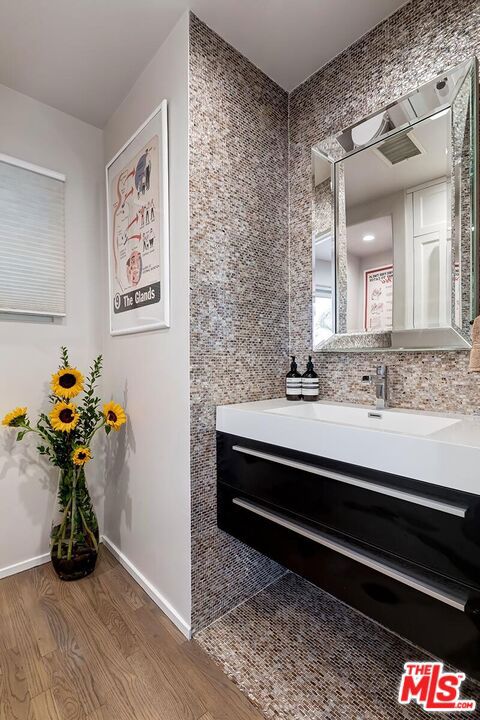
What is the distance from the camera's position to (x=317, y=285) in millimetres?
1814

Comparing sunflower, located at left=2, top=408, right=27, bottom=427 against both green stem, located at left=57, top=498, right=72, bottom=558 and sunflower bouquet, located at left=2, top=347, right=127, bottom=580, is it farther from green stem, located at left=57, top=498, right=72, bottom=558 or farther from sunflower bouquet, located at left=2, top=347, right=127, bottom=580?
green stem, located at left=57, top=498, right=72, bottom=558

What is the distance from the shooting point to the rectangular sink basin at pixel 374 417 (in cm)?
128

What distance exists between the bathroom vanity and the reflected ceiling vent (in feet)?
3.51

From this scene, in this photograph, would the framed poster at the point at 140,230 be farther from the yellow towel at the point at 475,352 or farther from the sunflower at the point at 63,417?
the yellow towel at the point at 475,352

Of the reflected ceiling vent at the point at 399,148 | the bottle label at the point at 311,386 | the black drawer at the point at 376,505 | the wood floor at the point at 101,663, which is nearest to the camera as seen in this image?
the black drawer at the point at 376,505

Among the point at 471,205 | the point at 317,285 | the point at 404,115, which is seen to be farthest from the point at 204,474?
the point at 404,115

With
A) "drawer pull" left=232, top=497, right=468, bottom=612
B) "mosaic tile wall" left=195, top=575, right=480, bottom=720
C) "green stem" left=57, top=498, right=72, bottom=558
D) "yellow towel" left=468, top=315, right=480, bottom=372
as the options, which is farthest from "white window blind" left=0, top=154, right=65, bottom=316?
"yellow towel" left=468, top=315, right=480, bottom=372

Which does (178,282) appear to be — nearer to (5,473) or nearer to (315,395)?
(315,395)

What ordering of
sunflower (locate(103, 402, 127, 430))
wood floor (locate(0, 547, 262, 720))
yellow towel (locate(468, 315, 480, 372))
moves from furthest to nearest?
sunflower (locate(103, 402, 127, 430)) → wood floor (locate(0, 547, 262, 720)) → yellow towel (locate(468, 315, 480, 372))

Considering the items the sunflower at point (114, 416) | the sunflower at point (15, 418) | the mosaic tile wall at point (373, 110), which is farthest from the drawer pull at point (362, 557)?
the sunflower at point (15, 418)

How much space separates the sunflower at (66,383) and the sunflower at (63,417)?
6cm

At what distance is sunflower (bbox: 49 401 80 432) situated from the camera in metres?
1.80

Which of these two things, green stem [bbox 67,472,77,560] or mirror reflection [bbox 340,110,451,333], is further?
green stem [bbox 67,472,77,560]

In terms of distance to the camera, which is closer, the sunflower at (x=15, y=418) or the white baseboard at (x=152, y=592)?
the white baseboard at (x=152, y=592)
